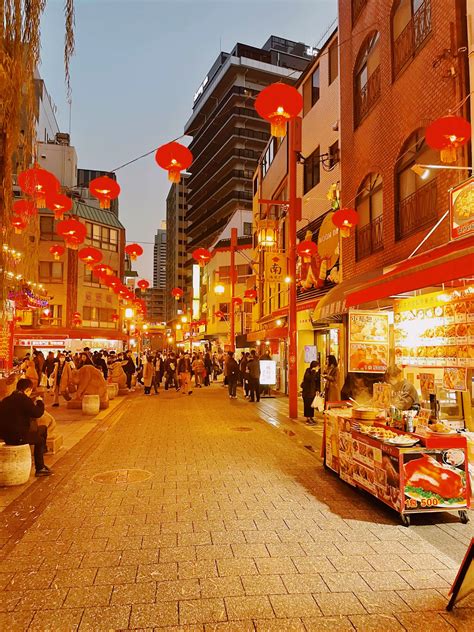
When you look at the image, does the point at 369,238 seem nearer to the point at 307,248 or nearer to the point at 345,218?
the point at 345,218

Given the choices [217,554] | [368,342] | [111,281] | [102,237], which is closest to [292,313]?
[368,342]

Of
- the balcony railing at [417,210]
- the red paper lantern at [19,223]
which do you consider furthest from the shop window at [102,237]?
the red paper lantern at [19,223]

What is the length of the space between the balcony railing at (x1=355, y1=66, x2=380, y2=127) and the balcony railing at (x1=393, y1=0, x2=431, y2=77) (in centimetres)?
118

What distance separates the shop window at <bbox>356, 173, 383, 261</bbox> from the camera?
47.8ft

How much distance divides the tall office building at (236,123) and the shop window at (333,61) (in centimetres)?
5603

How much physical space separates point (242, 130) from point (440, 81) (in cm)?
7686

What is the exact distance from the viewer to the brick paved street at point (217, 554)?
3.85 meters

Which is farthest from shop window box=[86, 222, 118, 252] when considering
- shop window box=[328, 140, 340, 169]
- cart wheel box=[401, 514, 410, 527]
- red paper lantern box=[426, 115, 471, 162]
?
cart wheel box=[401, 514, 410, 527]

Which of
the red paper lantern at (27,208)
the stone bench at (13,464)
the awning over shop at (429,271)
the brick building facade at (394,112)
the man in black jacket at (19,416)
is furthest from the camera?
the brick building facade at (394,112)

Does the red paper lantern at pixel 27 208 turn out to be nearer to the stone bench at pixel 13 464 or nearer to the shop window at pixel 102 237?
the stone bench at pixel 13 464

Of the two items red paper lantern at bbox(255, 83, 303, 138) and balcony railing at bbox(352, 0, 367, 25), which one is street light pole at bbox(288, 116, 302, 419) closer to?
balcony railing at bbox(352, 0, 367, 25)

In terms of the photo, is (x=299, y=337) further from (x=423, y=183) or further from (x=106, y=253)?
(x=106, y=253)

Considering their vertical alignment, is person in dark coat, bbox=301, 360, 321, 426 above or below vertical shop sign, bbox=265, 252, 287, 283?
below

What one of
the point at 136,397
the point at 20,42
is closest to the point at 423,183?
the point at 20,42
